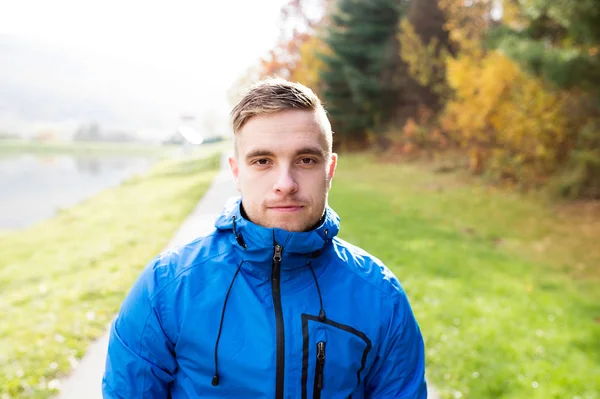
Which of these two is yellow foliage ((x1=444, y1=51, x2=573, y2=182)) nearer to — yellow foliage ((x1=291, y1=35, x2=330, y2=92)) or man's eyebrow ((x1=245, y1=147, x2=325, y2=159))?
man's eyebrow ((x1=245, y1=147, x2=325, y2=159))

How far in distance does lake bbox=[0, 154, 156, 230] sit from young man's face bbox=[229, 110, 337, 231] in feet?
45.6

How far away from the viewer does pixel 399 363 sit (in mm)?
1708

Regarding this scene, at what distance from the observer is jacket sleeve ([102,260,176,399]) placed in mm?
1560

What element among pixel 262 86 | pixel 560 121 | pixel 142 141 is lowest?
pixel 142 141

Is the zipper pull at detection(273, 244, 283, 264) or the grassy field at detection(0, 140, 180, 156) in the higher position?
the zipper pull at detection(273, 244, 283, 264)

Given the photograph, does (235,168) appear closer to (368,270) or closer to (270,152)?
(270,152)

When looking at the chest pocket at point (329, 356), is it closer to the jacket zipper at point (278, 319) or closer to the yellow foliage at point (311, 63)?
the jacket zipper at point (278, 319)

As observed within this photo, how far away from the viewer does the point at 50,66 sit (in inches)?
2461

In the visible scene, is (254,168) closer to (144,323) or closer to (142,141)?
(144,323)

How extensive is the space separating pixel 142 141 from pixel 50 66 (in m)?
28.9

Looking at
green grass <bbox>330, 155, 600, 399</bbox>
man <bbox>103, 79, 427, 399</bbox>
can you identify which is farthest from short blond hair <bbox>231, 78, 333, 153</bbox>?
green grass <bbox>330, 155, 600, 399</bbox>

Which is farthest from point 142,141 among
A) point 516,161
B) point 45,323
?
point 45,323

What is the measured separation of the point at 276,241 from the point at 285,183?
20cm

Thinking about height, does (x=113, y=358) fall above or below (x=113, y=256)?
above
